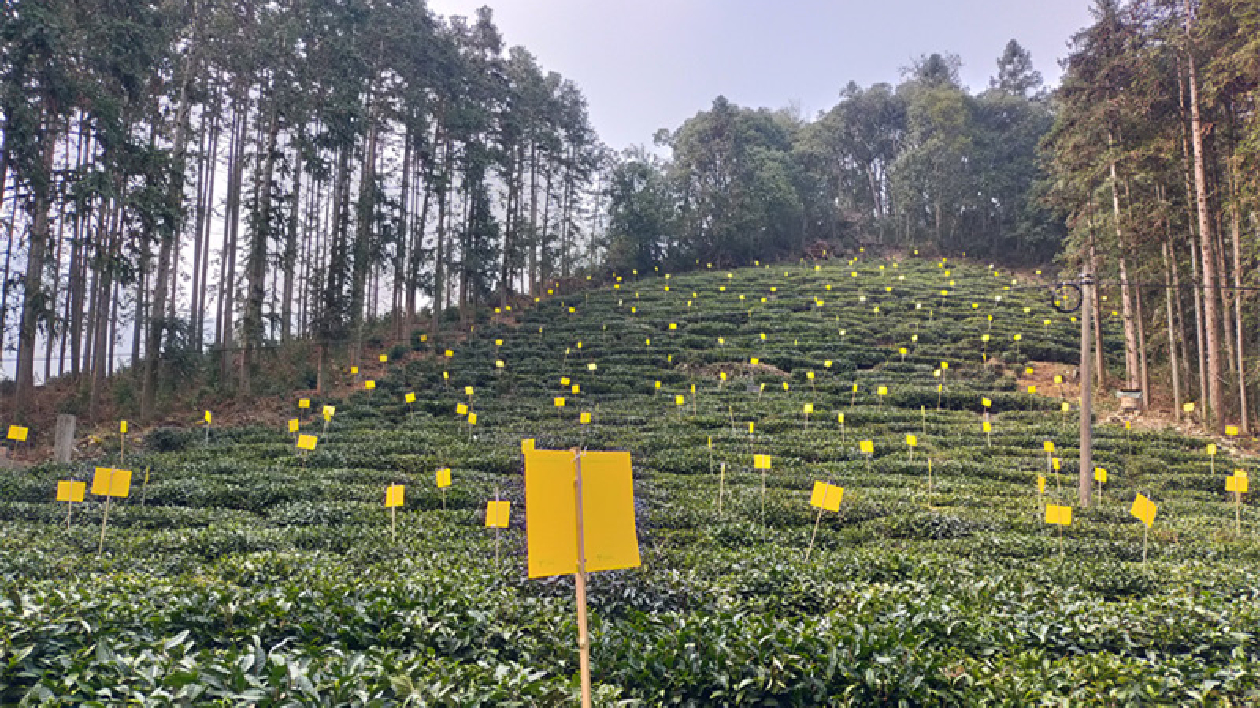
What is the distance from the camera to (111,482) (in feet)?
24.0

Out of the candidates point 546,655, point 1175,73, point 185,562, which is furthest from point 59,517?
point 1175,73

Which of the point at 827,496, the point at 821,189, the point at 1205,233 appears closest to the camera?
the point at 827,496

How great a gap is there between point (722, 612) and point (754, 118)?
57048 mm

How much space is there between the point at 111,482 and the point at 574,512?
22.1 feet

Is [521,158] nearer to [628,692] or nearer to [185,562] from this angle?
[185,562]

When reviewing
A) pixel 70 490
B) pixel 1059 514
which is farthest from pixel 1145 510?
pixel 70 490

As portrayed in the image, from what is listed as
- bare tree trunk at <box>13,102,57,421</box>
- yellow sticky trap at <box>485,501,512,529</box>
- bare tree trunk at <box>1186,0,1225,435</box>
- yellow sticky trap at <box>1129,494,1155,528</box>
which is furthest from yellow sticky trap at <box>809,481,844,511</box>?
bare tree trunk at <box>13,102,57,421</box>

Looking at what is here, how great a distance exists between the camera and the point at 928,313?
105 feet

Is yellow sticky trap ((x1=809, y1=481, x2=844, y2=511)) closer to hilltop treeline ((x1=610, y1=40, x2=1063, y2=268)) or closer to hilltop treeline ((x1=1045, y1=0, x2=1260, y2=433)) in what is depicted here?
hilltop treeline ((x1=1045, y1=0, x2=1260, y2=433))

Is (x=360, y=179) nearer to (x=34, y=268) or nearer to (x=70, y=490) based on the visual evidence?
(x=34, y=268)

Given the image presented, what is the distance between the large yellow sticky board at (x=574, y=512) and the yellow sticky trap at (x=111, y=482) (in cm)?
641

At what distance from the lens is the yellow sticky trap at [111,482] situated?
23.6 feet

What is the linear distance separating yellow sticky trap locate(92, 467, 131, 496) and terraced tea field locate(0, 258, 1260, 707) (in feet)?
2.07

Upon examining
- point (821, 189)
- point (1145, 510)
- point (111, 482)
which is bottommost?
point (1145, 510)
